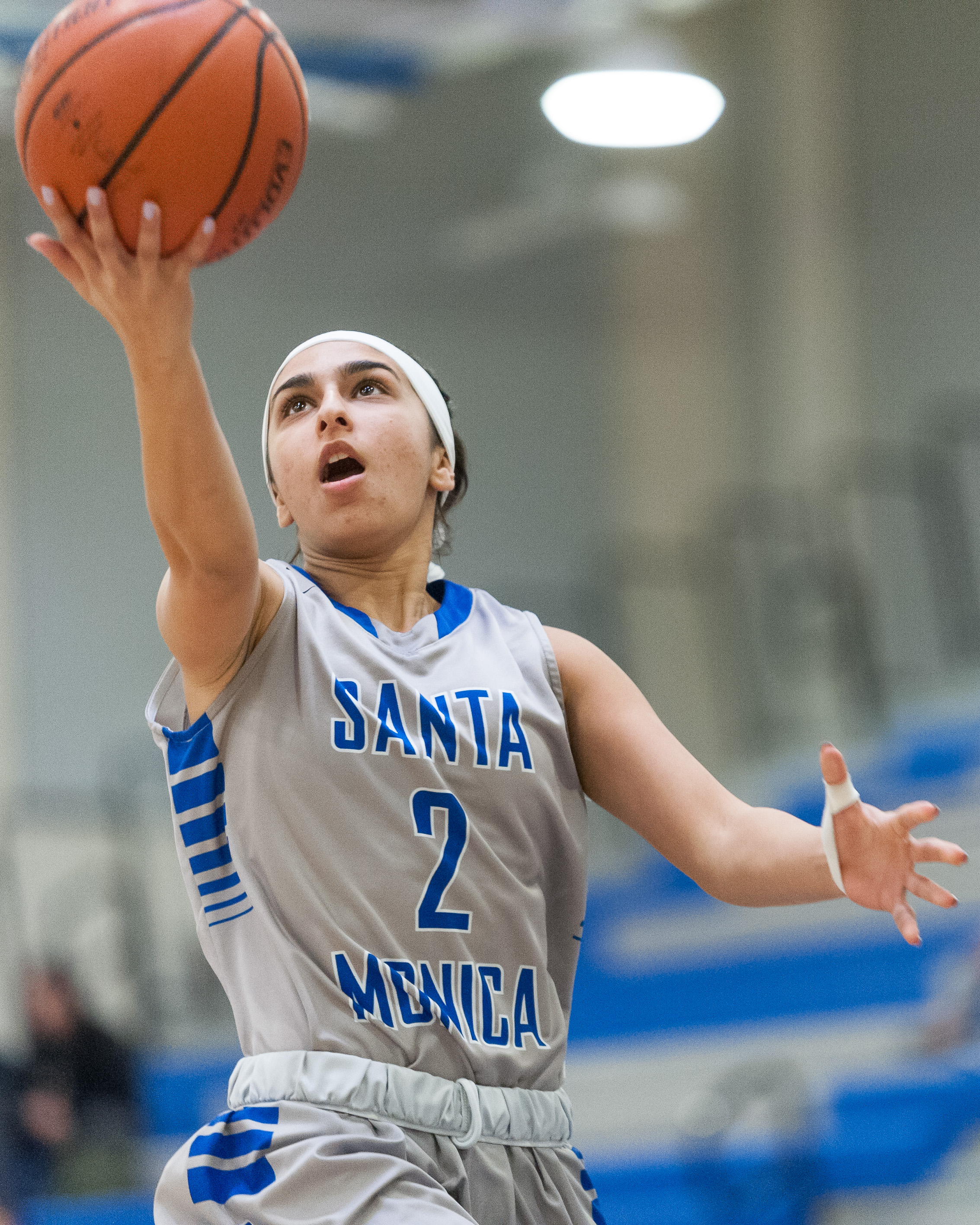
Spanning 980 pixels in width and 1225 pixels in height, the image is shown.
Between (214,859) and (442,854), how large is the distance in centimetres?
30

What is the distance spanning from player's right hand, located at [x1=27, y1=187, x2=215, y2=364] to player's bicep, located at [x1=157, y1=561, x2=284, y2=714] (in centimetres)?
27

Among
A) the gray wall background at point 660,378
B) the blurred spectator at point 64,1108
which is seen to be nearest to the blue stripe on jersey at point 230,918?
the blurred spectator at point 64,1108

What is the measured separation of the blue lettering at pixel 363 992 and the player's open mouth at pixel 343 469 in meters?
0.67

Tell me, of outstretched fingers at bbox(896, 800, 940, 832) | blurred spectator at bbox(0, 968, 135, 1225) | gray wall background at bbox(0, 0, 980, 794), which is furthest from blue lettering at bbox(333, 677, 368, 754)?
gray wall background at bbox(0, 0, 980, 794)

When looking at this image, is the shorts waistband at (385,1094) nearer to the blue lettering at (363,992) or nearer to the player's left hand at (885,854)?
the blue lettering at (363,992)

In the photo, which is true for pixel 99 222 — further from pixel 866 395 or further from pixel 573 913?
pixel 866 395

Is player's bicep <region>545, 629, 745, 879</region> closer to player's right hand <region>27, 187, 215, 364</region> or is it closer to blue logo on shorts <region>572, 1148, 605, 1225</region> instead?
blue logo on shorts <region>572, 1148, 605, 1225</region>

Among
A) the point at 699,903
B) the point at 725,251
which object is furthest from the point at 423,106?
the point at 699,903

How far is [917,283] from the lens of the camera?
9578 millimetres

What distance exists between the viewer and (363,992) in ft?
6.15

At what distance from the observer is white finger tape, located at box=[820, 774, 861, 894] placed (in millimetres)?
1793

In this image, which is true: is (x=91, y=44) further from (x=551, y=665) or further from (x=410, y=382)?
(x=551, y=665)

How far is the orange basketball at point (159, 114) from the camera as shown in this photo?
170 centimetres

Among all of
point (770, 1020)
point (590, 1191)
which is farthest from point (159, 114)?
point (770, 1020)
